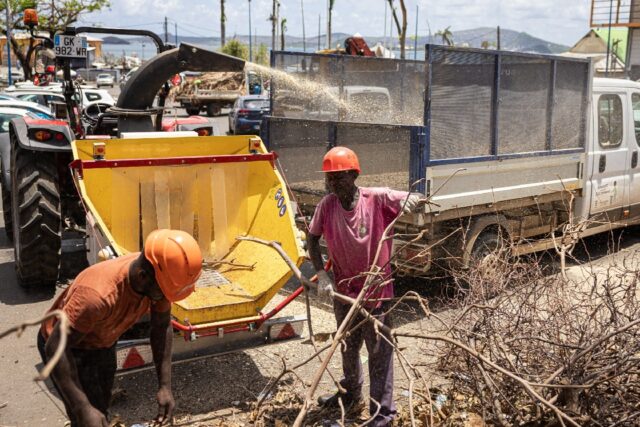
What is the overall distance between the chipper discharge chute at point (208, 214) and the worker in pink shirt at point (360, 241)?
0.73 metres

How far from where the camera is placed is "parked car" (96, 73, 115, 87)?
49944mm

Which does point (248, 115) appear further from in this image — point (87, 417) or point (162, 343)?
point (87, 417)

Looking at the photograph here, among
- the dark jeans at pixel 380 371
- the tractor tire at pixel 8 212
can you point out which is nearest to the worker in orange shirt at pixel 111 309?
the dark jeans at pixel 380 371

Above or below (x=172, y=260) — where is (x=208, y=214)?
below

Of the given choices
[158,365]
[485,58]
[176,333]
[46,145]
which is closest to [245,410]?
[176,333]

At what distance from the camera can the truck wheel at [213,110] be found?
3347 centimetres

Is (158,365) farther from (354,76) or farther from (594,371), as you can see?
(354,76)

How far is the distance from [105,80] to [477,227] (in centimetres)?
4783

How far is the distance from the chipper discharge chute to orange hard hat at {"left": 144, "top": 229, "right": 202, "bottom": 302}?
1558mm

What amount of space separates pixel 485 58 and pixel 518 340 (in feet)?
10.8

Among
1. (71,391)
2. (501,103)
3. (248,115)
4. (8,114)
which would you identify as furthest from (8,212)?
(248,115)

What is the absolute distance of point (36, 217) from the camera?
259 inches

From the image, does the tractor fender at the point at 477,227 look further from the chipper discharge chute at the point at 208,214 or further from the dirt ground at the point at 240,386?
the chipper discharge chute at the point at 208,214

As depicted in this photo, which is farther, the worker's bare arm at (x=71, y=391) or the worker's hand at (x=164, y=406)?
the worker's hand at (x=164, y=406)
